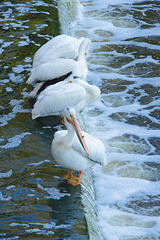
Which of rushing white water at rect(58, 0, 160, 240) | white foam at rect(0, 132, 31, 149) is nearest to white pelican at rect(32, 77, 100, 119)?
white foam at rect(0, 132, 31, 149)

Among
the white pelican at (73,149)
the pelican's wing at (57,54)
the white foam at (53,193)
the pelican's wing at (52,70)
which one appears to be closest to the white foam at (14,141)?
the white pelican at (73,149)

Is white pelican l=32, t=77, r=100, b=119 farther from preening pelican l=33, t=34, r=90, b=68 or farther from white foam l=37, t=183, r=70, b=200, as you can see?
white foam l=37, t=183, r=70, b=200

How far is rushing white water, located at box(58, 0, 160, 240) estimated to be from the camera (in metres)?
Result: 4.64

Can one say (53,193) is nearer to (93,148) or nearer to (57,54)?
(93,148)

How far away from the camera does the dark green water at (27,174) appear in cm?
347

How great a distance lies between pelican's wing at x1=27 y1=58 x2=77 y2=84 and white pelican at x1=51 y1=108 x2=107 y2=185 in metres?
1.59

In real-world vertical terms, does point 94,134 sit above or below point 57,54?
below

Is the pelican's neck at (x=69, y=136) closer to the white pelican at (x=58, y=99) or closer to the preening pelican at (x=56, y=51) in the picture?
the white pelican at (x=58, y=99)

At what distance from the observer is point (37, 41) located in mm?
7383

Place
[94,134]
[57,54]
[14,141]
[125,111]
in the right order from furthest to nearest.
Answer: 1. [125,111]
2. [94,134]
3. [57,54]
4. [14,141]

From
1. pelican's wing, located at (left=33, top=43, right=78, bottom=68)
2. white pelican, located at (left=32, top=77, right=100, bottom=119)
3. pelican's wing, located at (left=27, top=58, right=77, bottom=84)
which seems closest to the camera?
white pelican, located at (left=32, top=77, right=100, bottom=119)

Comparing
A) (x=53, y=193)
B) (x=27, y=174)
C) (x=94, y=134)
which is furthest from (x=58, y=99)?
(x=53, y=193)

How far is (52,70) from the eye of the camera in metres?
5.62

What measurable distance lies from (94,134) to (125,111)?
967 millimetres
